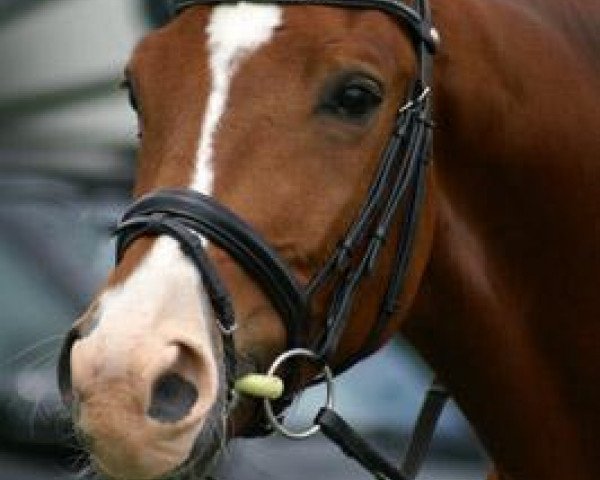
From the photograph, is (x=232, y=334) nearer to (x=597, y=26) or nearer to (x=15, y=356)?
(x=597, y=26)

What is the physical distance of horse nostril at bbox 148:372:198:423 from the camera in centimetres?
311

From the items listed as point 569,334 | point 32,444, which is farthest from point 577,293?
point 32,444

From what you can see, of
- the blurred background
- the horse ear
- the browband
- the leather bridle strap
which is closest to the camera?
the leather bridle strap

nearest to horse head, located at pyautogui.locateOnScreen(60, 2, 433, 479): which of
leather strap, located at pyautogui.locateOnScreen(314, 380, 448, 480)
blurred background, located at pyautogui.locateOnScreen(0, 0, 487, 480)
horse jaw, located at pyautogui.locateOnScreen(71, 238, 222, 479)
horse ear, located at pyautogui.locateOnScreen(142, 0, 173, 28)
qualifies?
horse jaw, located at pyautogui.locateOnScreen(71, 238, 222, 479)

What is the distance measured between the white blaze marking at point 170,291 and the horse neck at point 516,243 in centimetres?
48

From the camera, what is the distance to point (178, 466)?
3158 millimetres

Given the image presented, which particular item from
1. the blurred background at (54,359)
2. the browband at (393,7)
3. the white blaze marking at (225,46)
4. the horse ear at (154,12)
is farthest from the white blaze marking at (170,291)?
the horse ear at (154,12)

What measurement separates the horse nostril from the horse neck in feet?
2.51

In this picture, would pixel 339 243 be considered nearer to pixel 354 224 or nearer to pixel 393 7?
pixel 354 224

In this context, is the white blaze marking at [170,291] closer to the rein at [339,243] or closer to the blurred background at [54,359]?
the rein at [339,243]

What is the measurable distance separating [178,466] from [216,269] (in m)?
0.33

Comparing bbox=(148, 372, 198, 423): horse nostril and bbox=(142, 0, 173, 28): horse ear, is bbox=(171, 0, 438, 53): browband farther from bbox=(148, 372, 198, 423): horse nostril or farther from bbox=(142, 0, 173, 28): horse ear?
bbox=(142, 0, 173, 28): horse ear

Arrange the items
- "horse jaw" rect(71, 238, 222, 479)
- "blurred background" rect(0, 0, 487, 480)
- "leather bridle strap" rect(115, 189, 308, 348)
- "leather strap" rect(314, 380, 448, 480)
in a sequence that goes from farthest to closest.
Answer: "blurred background" rect(0, 0, 487, 480) < "leather strap" rect(314, 380, 448, 480) < "leather bridle strap" rect(115, 189, 308, 348) < "horse jaw" rect(71, 238, 222, 479)

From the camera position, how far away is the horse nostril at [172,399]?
3111 millimetres
